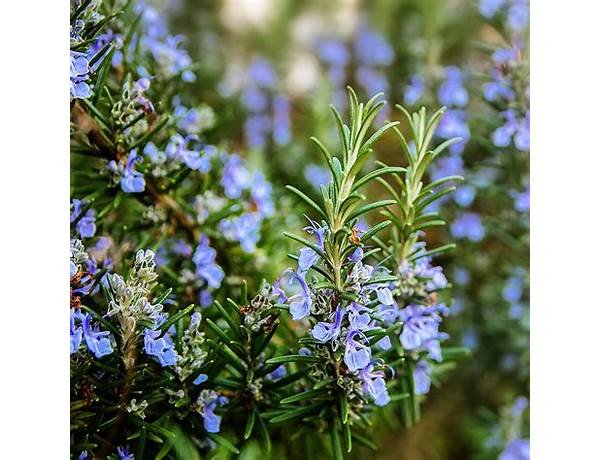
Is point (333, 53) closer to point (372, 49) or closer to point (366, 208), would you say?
point (372, 49)

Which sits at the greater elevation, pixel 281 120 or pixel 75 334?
pixel 281 120

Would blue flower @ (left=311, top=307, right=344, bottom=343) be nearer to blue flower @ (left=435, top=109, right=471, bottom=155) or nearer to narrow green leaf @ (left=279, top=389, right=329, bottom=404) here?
narrow green leaf @ (left=279, top=389, right=329, bottom=404)

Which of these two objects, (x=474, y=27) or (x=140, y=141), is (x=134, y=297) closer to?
(x=140, y=141)

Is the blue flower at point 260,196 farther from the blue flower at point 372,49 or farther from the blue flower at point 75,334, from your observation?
the blue flower at point 372,49

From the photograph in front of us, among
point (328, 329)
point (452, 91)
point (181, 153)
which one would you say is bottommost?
point (328, 329)

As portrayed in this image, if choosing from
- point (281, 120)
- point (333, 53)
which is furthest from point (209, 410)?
point (333, 53)
